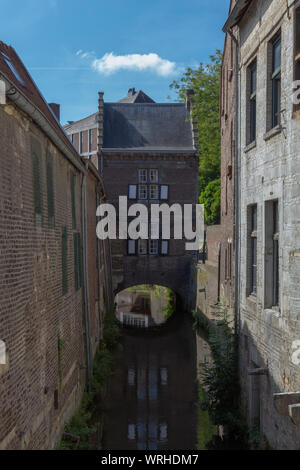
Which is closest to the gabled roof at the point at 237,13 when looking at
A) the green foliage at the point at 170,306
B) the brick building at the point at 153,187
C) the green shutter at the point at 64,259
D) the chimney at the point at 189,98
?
the green shutter at the point at 64,259

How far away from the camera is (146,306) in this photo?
33.1m

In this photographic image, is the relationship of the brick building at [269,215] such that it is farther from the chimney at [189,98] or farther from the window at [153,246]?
the chimney at [189,98]

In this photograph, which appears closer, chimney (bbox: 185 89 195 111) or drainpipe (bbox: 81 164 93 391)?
drainpipe (bbox: 81 164 93 391)

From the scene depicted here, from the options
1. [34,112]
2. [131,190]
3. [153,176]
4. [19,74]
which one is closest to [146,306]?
[131,190]

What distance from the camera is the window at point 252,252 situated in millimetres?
10297

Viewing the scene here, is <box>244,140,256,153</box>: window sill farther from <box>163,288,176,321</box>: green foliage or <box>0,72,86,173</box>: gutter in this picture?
Answer: <box>163,288,176,321</box>: green foliage

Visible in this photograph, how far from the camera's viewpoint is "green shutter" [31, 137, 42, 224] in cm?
720

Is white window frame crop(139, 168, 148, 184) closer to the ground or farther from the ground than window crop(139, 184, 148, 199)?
farther from the ground

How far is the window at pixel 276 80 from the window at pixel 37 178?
4.01 meters

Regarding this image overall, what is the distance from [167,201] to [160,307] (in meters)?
7.27

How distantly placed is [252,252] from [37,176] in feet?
16.4

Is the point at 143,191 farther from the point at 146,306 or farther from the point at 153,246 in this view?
the point at 146,306

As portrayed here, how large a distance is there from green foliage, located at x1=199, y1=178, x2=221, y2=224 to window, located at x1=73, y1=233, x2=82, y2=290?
20.5 m

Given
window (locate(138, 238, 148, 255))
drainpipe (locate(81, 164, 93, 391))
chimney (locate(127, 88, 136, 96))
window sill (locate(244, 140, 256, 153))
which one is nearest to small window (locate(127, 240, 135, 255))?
window (locate(138, 238, 148, 255))
